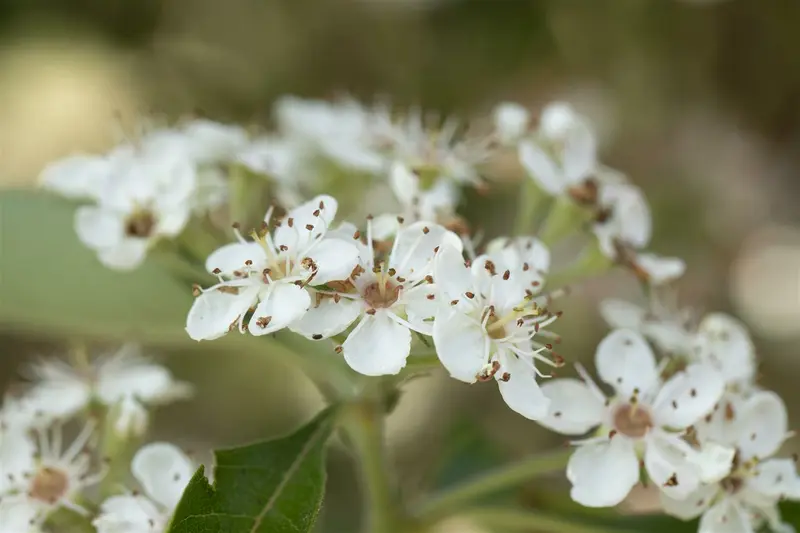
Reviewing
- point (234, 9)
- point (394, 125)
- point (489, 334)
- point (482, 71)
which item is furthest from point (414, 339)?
point (234, 9)

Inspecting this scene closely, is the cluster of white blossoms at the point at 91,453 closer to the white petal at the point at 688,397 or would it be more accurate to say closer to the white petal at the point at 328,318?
the white petal at the point at 328,318

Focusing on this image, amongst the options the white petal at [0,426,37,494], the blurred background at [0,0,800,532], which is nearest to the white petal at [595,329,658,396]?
the white petal at [0,426,37,494]

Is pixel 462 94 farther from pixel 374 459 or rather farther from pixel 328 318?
pixel 328 318

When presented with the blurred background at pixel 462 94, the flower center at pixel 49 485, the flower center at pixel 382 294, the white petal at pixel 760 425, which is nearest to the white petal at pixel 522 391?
the flower center at pixel 382 294

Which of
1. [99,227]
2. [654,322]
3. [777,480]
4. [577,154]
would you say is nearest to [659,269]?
[654,322]

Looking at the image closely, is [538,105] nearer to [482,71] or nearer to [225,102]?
[482,71]

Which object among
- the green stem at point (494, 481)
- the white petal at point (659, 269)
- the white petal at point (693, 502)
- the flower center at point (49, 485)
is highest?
the white petal at point (659, 269)

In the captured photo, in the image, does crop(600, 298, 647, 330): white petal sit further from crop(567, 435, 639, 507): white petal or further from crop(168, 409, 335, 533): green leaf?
crop(168, 409, 335, 533): green leaf
